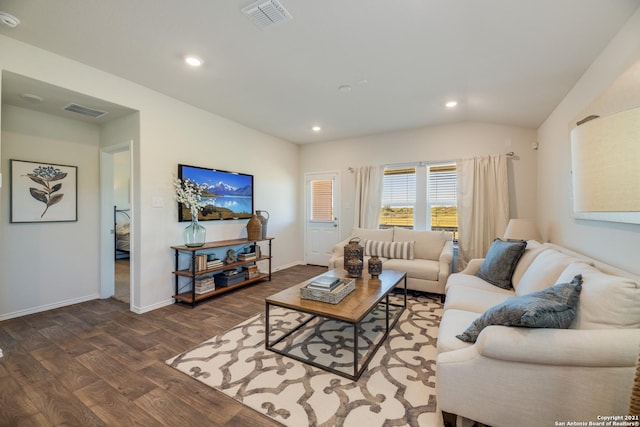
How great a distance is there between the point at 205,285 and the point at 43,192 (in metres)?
2.20

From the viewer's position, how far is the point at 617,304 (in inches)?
47.6

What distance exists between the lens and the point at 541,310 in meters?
1.27

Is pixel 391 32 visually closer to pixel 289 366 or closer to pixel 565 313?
pixel 565 313

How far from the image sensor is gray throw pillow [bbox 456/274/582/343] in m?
1.27

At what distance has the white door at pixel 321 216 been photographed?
5453mm

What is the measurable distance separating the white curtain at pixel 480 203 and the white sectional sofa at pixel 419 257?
353 millimetres

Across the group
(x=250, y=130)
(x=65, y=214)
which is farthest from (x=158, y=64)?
(x=65, y=214)

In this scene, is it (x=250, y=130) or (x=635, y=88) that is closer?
(x=635, y=88)

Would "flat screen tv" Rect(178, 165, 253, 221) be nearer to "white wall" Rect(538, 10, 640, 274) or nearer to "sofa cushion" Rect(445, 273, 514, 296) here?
"sofa cushion" Rect(445, 273, 514, 296)

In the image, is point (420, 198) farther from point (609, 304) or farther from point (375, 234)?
point (609, 304)

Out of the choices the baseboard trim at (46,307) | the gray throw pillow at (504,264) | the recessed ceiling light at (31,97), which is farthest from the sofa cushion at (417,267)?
the recessed ceiling light at (31,97)

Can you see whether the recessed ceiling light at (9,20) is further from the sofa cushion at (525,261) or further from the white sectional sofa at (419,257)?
the sofa cushion at (525,261)

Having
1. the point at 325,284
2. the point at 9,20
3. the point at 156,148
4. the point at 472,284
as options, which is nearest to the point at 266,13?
the point at 9,20

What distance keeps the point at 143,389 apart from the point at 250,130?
3.85m
